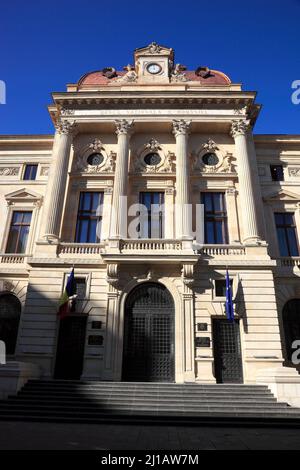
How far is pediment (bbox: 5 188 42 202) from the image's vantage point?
24.3 m

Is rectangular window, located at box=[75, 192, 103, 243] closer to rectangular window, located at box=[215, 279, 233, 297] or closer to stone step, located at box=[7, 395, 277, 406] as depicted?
rectangular window, located at box=[215, 279, 233, 297]

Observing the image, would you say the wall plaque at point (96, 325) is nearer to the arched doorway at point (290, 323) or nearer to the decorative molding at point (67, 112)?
the arched doorway at point (290, 323)

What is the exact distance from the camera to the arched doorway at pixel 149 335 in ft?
59.2

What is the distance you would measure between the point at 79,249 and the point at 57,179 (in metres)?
5.43

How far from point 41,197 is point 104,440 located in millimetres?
18630

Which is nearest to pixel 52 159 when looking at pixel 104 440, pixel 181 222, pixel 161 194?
pixel 161 194

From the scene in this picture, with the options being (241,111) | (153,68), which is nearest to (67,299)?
(241,111)

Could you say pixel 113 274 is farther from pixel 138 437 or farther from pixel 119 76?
pixel 119 76

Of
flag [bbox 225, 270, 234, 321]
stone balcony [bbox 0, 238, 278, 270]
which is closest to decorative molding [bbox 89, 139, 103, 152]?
stone balcony [bbox 0, 238, 278, 270]

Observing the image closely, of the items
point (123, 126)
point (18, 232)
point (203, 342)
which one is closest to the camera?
point (203, 342)

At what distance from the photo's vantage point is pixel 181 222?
21.2 m

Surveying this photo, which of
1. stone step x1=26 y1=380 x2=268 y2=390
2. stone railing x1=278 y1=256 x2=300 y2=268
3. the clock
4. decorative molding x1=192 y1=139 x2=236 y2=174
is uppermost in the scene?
the clock

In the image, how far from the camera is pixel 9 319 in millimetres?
20938

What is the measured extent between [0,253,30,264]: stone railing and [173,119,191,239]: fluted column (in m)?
10.5
